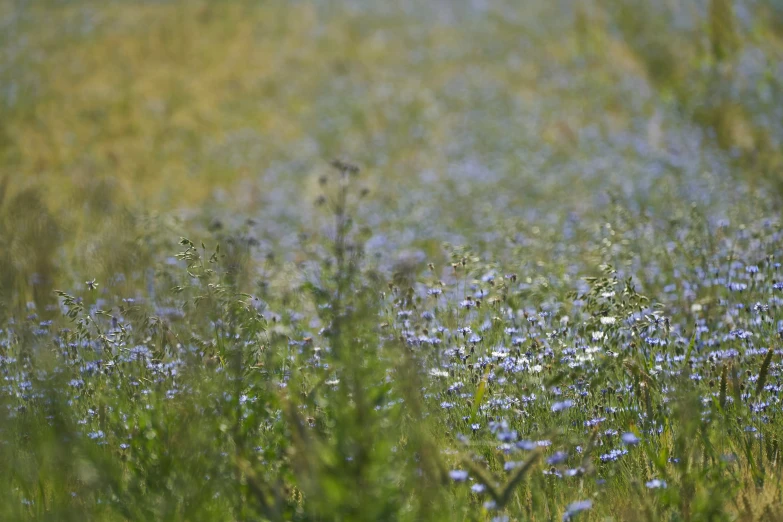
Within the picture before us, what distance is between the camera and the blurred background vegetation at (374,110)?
1062 cm

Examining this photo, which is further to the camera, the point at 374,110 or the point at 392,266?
the point at 374,110

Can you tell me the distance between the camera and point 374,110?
16.4 meters

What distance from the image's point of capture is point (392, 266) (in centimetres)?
695

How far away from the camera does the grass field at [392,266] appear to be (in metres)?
3.38

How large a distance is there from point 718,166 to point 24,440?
9536 millimetres

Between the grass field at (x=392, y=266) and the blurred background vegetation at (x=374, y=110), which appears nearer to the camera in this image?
the grass field at (x=392, y=266)

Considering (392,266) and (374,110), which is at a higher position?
(374,110)

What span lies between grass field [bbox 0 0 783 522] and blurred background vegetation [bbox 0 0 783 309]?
8 cm

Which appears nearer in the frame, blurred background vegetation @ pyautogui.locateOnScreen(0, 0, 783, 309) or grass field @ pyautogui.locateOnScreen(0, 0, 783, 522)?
grass field @ pyautogui.locateOnScreen(0, 0, 783, 522)

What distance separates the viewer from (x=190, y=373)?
132 inches

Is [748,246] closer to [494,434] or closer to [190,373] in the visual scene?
[494,434]

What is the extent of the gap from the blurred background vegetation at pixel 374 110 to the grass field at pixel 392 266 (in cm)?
8

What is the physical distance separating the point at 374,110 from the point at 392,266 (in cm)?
1000

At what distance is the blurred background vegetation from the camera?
34.9 feet
